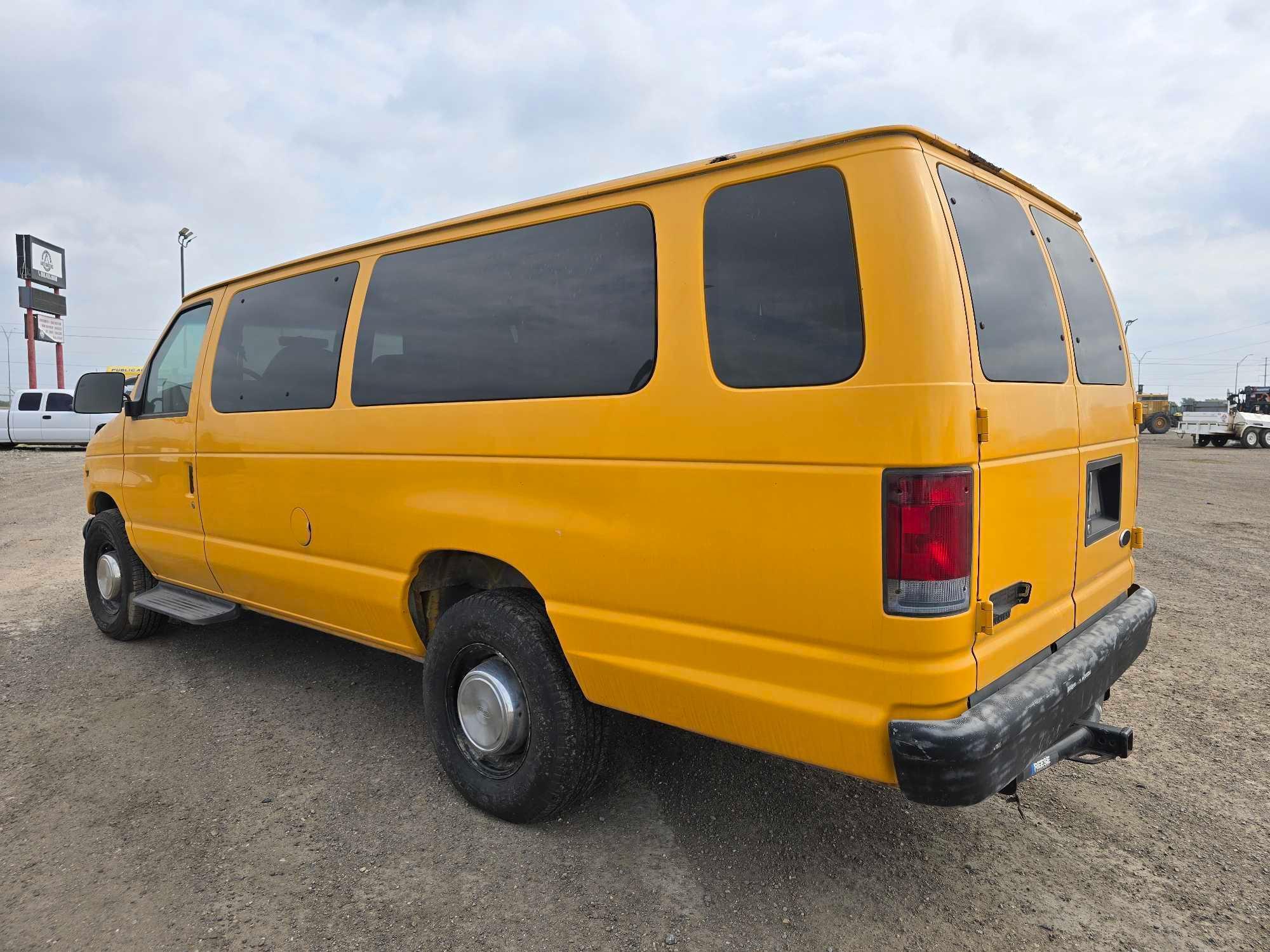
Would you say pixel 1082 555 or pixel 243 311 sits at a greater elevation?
pixel 243 311

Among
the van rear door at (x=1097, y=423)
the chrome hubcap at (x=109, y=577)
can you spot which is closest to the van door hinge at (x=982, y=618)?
the van rear door at (x=1097, y=423)

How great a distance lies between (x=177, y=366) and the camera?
4719 mm

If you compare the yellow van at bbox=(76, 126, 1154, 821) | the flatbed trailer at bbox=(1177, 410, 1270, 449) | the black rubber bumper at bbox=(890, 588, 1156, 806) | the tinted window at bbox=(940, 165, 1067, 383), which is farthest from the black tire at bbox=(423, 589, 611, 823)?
the flatbed trailer at bbox=(1177, 410, 1270, 449)

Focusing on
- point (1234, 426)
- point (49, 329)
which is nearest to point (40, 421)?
point (49, 329)

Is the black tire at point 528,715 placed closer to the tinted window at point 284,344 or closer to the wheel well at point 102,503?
the tinted window at point 284,344

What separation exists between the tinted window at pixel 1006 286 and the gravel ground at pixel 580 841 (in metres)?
1.61

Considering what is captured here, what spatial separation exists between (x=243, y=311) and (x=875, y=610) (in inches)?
141

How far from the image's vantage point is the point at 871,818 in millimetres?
3080

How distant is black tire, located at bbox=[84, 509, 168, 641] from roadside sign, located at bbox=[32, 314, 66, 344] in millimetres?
35133

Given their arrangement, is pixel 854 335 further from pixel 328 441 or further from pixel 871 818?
pixel 328 441

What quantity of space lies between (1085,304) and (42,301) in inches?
1625

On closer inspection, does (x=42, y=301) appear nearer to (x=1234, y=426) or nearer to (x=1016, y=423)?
(x=1016, y=423)

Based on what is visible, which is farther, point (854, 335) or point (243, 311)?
point (243, 311)

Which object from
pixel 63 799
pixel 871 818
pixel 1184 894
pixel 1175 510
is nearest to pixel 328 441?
pixel 63 799
